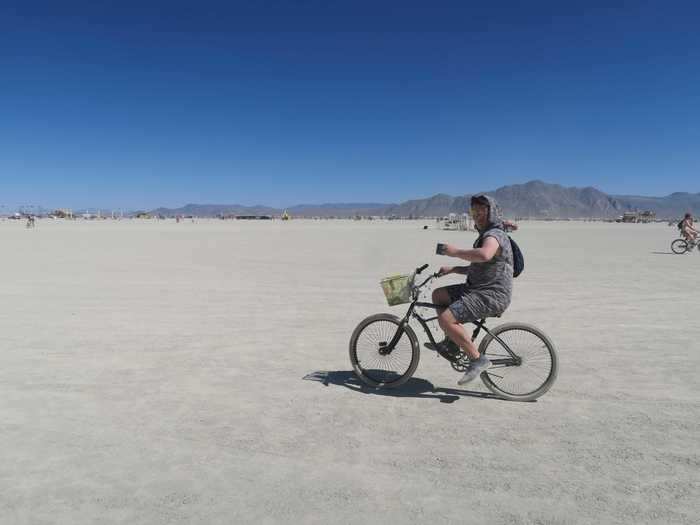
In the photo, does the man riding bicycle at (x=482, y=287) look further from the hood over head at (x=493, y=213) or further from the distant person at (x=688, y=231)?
the distant person at (x=688, y=231)

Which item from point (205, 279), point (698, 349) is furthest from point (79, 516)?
point (205, 279)

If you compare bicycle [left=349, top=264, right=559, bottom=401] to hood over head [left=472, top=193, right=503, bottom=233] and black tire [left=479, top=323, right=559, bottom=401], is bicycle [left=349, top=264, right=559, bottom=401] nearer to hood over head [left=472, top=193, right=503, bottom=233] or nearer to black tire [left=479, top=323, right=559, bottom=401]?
black tire [left=479, top=323, right=559, bottom=401]

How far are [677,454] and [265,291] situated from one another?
865cm

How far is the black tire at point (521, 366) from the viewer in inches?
192

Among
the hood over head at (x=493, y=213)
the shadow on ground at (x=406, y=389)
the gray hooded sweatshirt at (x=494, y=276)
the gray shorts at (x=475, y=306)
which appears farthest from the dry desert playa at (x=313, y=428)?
the hood over head at (x=493, y=213)

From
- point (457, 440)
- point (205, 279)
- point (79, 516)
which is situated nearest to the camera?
point (79, 516)

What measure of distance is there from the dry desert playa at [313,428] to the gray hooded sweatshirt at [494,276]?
40.0 inches

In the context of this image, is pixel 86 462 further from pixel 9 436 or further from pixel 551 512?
pixel 551 512

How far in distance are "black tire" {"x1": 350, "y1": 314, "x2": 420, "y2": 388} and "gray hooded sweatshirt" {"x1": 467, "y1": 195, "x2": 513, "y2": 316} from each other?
2.78 ft

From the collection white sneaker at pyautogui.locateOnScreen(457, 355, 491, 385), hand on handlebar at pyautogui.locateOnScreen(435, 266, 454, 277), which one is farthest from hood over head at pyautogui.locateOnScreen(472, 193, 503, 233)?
white sneaker at pyautogui.locateOnScreen(457, 355, 491, 385)

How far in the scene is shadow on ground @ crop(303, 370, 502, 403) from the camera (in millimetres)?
5113

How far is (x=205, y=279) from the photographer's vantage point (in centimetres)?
1311

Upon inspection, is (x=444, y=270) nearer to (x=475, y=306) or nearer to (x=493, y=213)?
(x=475, y=306)

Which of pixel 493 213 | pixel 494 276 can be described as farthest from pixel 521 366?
pixel 493 213
